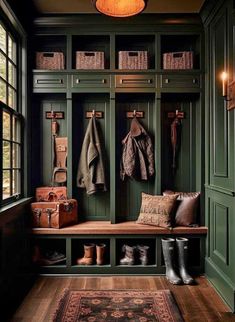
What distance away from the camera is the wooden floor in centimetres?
228

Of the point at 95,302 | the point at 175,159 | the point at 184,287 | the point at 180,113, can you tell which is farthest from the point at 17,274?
the point at 180,113

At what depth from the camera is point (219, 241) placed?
275 cm

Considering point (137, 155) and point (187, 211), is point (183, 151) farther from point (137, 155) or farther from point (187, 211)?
→ point (187, 211)

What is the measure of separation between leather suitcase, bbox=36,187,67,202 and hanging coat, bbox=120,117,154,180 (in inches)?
27.9

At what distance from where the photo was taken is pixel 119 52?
10.6ft

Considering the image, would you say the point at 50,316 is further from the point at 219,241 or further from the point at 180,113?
the point at 180,113

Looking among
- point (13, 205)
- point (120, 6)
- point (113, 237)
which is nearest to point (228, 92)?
point (120, 6)

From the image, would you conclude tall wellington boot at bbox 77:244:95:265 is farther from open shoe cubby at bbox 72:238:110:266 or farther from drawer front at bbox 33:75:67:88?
drawer front at bbox 33:75:67:88

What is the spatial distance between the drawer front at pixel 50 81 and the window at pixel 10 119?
0.74 feet

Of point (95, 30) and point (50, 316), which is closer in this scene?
point (50, 316)

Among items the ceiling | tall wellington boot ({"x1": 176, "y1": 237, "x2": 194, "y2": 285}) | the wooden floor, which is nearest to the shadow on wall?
the ceiling

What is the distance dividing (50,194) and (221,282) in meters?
1.95

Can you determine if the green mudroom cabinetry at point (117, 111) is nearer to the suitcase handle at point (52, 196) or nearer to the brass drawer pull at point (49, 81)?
the brass drawer pull at point (49, 81)

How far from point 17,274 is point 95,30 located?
104 inches
